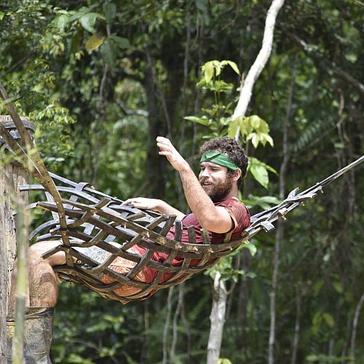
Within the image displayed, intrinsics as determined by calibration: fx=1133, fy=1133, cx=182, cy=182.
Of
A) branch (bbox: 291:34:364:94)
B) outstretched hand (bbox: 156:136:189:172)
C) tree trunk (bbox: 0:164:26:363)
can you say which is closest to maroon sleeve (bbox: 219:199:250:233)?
outstretched hand (bbox: 156:136:189:172)

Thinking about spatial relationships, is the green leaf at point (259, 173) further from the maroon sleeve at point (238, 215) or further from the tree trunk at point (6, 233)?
the tree trunk at point (6, 233)

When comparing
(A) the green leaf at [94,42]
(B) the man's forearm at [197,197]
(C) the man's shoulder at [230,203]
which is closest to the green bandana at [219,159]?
(C) the man's shoulder at [230,203]

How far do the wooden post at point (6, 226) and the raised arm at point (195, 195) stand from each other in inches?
18.7

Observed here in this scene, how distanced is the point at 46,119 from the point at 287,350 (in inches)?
122

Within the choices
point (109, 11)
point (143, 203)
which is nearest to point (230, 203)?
point (143, 203)

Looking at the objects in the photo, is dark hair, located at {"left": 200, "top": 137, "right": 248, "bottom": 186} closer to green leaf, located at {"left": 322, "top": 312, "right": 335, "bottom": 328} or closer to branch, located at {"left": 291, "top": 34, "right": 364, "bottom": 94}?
branch, located at {"left": 291, "top": 34, "right": 364, "bottom": 94}

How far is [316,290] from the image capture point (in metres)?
7.07

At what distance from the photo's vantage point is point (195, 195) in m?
3.51

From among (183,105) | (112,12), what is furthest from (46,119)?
(183,105)

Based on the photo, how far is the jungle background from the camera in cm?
629

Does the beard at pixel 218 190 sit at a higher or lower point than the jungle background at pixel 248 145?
lower

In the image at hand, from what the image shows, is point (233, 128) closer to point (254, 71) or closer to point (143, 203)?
point (254, 71)

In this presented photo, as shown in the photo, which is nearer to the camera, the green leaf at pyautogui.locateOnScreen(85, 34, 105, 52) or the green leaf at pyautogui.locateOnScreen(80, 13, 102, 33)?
the green leaf at pyautogui.locateOnScreen(80, 13, 102, 33)

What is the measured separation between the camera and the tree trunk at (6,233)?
3158 mm
